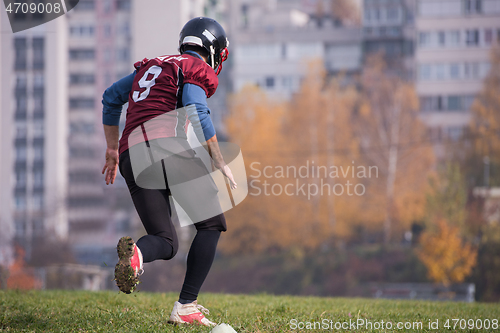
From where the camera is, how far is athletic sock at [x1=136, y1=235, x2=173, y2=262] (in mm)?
3799

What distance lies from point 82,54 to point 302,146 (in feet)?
146

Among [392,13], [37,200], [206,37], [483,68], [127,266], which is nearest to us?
[127,266]

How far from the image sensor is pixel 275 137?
4572cm

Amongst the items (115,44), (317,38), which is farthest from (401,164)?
(115,44)

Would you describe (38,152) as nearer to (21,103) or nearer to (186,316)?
Result: (21,103)

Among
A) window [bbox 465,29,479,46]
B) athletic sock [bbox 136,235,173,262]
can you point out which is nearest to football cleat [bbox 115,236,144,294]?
athletic sock [bbox 136,235,173,262]

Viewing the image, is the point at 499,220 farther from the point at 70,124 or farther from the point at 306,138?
the point at 70,124

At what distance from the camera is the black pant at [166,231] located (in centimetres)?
403

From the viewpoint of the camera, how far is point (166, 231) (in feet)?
13.4

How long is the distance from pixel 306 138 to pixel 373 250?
10.2 m

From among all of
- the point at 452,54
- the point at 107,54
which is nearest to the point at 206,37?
the point at 452,54

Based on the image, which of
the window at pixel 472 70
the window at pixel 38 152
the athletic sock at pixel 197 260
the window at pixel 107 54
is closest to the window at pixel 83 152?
the window at pixel 38 152

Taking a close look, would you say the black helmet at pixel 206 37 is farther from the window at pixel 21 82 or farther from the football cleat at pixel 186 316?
the window at pixel 21 82

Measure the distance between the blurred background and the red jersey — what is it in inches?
330
